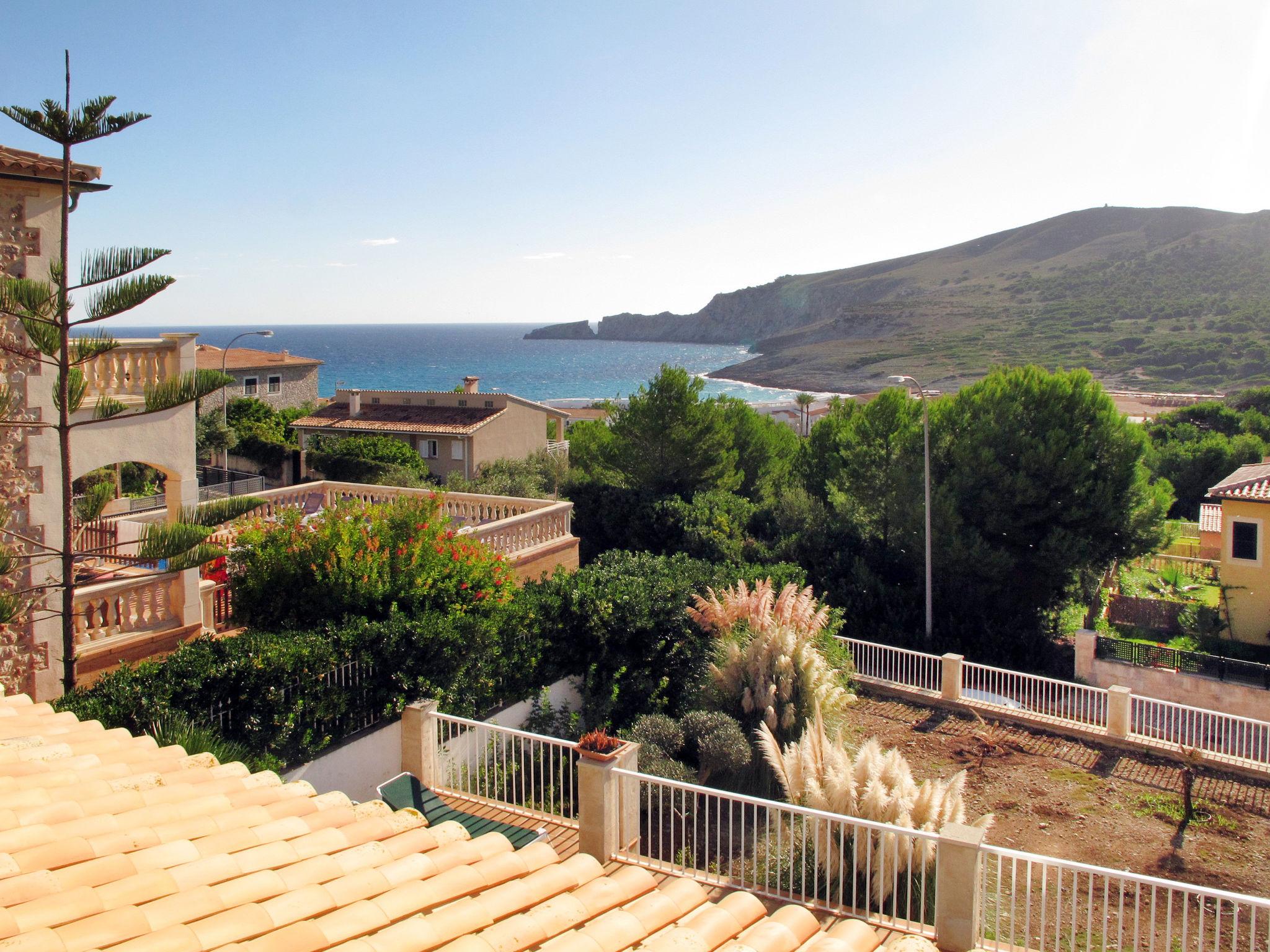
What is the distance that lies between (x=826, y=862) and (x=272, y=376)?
51.0 metres

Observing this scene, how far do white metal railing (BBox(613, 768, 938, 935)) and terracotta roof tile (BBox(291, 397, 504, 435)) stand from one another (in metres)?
29.2

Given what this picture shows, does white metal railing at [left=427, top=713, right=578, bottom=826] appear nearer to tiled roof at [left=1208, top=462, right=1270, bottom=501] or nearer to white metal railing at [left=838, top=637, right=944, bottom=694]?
white metal railing at [left=838, top=637, right=944, bottom=694]

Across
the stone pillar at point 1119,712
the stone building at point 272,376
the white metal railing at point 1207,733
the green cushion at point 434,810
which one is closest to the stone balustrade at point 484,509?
the green cushion at point 434,810

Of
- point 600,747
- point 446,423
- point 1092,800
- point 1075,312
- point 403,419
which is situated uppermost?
point 1075,312

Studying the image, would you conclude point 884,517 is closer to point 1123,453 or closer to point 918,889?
point 1123,453

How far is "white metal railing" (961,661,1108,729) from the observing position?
1541 cm

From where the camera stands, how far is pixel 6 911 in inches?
142

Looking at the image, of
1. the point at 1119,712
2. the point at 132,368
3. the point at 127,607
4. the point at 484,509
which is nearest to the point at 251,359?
the point at 484,509

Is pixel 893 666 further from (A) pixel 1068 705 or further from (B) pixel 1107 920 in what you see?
(B) pixel 1107 920

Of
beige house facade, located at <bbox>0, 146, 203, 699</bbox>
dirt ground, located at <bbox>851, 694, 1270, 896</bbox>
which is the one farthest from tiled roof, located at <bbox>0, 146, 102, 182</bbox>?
dirt ground, located at <bbox>851, 694, 1270, 896</bbox>

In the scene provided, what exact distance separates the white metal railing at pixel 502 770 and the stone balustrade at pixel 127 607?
329 cm

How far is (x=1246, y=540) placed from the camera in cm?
2461

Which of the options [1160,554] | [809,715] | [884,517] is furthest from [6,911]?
[1160,554]

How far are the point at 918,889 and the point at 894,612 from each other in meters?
17.0
